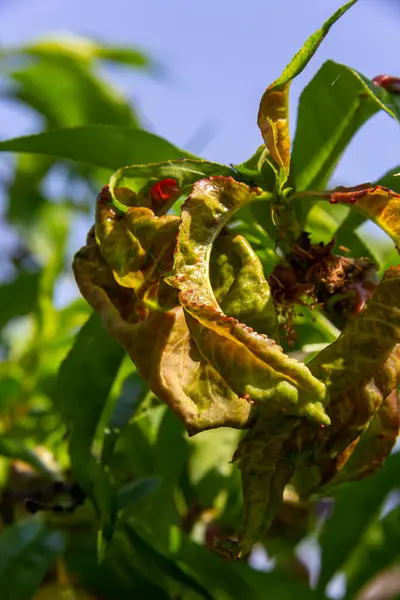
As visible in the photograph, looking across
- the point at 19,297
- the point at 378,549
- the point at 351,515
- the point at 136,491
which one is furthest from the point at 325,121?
the point at 19,297

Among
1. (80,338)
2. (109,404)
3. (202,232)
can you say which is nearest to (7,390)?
(109,404)

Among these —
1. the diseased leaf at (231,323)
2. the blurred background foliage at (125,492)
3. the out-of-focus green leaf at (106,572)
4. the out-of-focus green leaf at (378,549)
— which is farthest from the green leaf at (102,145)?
the out-of-focus green leaf at (378,549)

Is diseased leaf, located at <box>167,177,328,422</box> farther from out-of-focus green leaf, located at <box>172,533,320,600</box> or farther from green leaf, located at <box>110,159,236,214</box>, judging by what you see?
out-of-focus green leaf, located at <box>172,533,320,600</box>

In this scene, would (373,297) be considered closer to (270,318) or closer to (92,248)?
(270,318)

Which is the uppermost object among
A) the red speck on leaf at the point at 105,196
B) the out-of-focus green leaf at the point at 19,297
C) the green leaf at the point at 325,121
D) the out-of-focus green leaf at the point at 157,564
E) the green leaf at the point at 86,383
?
the green leaf at the point at 325,121

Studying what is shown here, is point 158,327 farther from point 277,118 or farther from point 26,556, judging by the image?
point 26,556

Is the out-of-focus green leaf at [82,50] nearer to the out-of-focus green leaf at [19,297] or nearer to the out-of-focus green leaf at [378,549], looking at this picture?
the out-of-focus green leaf at [19,297]
